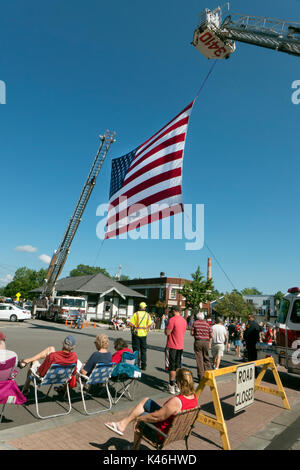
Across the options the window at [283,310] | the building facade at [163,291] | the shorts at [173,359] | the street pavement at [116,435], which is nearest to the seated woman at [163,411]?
the street pavement at [116,435]

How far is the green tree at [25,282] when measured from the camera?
10100 centimetres

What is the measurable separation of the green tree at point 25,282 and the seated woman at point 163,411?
89510 millimetres

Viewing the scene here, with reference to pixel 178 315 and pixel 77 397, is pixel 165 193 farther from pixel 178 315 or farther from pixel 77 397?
pixel 77 397

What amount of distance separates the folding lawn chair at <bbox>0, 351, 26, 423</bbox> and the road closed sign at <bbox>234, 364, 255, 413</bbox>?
3.49 meters

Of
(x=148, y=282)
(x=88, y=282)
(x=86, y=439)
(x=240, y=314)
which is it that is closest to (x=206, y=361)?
(x=86, y=439)

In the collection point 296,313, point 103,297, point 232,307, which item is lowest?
point 232,307

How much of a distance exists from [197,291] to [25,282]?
7645 centimetres

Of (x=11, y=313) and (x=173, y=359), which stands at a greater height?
(x=173, y=359)

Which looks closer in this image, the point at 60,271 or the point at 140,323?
the point at 140,323

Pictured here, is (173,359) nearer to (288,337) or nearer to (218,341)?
(218,341)

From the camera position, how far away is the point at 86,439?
4582 millimetres

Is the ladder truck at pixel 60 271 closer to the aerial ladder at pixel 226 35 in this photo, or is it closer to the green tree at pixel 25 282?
the aerial ladder at pixel 226 35

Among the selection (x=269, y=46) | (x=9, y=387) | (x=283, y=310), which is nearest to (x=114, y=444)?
(x=9, y=387)

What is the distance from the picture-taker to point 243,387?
605 centimetres
